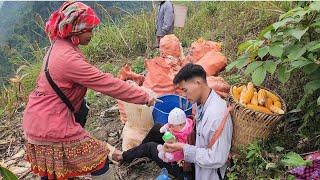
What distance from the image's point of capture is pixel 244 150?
129 inches

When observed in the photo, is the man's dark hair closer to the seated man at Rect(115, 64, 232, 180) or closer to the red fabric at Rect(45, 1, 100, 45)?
the seated man at Rect(115, 64, 232, 180)

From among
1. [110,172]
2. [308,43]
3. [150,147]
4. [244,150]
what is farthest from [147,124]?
[308,43]

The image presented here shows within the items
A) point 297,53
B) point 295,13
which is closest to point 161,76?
point 297,53

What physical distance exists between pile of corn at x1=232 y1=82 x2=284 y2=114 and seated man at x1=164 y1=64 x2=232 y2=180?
0.20 metres

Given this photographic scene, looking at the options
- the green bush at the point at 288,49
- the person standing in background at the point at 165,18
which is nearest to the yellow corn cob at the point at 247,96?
the green bush at the point at 288,49

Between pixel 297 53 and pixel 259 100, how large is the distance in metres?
0.50

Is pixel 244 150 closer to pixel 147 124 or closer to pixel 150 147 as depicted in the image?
pixel 150 147

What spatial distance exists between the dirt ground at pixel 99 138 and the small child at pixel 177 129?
2.04 ft

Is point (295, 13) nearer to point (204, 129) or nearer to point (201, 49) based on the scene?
point (204, 129)

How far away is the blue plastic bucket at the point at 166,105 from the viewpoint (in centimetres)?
400

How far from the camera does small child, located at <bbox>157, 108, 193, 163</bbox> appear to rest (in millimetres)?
3266

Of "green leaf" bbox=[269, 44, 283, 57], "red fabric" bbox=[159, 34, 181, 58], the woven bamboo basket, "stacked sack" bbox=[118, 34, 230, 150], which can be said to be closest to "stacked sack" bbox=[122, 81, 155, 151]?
"stacked sack" bbox=[118, 34, 230, 150]

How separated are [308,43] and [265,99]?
21.2 inches

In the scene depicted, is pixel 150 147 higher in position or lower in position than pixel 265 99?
lower
